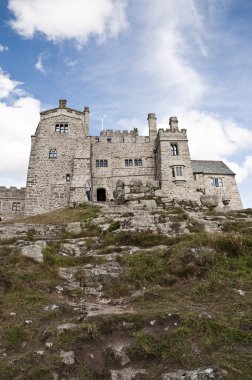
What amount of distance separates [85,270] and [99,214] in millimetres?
15578

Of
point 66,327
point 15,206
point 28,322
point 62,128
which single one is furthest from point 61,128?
point 66,327

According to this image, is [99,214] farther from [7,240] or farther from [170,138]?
[170,138]

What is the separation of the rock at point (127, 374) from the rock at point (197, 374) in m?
0.69

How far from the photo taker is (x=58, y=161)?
50281 millimetres

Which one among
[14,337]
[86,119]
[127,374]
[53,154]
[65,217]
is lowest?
[127,374]

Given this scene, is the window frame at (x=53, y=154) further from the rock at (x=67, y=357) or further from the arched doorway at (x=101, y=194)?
the rock at (x=67, y=357)

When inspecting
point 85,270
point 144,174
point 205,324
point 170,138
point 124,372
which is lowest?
point 124,372

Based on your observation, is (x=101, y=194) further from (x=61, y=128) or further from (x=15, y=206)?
(x=15, y=206)

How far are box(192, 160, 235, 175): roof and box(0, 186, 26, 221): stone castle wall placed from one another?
30.3m

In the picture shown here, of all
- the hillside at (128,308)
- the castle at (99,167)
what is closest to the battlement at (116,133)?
the castle at (99,167)

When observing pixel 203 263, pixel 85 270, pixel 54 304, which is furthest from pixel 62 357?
pixel 203 263

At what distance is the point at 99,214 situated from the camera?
3231 centimetres

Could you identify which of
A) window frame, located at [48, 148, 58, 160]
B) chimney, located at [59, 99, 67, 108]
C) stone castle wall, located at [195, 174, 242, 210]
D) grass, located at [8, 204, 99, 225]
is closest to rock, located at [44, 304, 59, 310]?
grass, located at [8, 204, 99, 225]

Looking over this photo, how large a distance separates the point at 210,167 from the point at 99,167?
20450 millimetres
